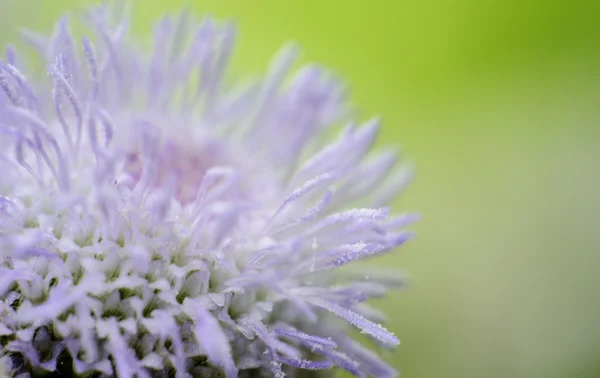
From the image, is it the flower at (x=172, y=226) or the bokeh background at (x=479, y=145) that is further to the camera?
the bokeh background at (x=479, y=145)

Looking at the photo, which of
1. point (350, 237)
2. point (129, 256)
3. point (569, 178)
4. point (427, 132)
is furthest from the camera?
point (427, 132)

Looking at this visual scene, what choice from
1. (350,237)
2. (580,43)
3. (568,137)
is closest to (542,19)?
(580,43)

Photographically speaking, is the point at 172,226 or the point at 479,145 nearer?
the point at 172,226

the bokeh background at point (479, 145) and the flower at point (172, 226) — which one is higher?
the bokeh background at point (479, 145)

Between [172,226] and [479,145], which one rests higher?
[479,145]

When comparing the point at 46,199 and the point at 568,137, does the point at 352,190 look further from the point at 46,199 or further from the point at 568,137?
the point at 568,137
